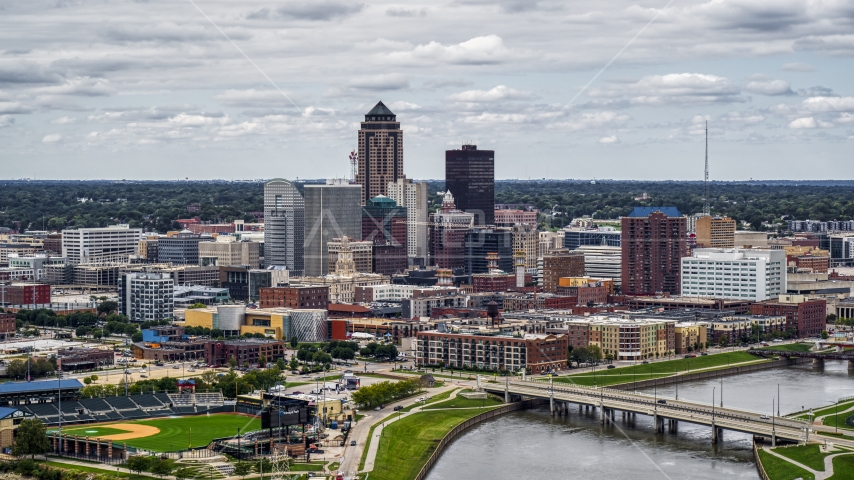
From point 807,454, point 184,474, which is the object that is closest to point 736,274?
point 807,454

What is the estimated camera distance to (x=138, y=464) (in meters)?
70.0

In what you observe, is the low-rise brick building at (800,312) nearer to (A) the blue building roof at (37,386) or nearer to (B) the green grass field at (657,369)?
(B) the green grass field at (657,369)

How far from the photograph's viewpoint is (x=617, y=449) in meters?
80.6

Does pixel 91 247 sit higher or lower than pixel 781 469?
higher

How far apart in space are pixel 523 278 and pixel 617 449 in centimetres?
8353

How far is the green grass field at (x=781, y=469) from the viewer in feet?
228

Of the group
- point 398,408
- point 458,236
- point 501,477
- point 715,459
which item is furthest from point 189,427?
point 458,236

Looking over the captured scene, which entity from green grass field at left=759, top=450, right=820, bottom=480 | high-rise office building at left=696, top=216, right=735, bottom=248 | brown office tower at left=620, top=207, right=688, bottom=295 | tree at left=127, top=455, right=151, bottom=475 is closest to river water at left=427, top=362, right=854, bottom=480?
green grass field at left=759, top=450, right=820, bottom=480

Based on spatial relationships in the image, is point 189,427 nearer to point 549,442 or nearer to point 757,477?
point 549,442

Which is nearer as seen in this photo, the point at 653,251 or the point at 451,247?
the point at 653,251

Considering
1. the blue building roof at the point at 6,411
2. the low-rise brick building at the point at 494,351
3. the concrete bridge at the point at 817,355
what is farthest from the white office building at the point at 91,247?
the blue building roof at the point at 6,411

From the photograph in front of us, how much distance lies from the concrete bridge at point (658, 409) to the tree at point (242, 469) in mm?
25695

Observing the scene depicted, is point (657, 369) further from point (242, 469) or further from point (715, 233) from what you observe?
point (715, 233)

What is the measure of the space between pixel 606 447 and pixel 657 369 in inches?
1193
